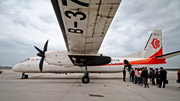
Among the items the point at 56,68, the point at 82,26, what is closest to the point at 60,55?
the point at 56,68

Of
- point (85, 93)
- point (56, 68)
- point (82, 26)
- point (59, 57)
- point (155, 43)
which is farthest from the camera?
point (155, 43)

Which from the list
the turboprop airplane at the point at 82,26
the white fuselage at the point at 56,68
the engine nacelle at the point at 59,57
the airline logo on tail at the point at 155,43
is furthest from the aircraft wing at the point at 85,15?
the airline logo on tail at the point at 155,43

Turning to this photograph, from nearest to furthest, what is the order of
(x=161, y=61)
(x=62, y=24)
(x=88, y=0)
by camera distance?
(x=88, y=0)
(x=62, y=24)
(x=161, y=61)

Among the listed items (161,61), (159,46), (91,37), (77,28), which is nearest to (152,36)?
(159,46)

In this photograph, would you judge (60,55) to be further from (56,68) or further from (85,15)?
(85,15)

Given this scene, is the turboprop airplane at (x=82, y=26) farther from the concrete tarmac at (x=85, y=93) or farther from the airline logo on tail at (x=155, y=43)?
the airline logo on tail at (x=155, y=43)

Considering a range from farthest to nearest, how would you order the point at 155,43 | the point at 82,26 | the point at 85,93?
the point at 155,43
the point at 85,93
the point at 82,26

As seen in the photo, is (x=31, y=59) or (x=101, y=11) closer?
(x=101, y=11)

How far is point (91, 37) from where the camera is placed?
5.25 m

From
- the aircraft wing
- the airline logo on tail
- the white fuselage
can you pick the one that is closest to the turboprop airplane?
the aircraft wing

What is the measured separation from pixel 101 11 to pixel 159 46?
13651mm

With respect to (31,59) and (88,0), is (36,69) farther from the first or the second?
(88,0)

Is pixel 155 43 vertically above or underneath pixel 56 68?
above

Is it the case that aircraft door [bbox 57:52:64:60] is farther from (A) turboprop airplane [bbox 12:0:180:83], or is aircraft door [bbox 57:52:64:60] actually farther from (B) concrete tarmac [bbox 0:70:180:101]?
(B) concrete tarmac [bbox 0:70:180:101]
